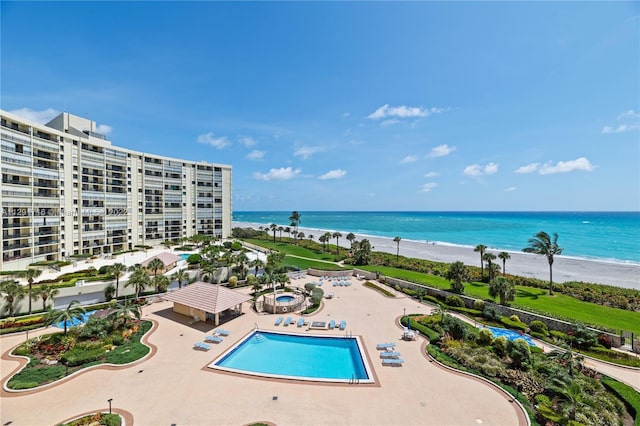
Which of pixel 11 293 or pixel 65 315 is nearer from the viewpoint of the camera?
pixel 65 315

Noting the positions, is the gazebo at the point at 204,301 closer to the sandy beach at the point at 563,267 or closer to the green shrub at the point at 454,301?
the green shrub at the point at 454,301

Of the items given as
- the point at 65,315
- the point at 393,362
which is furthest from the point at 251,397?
the point at 65,315

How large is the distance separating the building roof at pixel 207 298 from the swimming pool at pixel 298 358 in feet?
13.3

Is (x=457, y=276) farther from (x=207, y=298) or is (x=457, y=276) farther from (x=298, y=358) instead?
(x=207, y=298)

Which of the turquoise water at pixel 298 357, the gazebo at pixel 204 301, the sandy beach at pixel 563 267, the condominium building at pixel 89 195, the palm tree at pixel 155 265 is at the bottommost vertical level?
the sandy beach at pixel 563 267

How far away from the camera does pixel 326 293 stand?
33.9 meters

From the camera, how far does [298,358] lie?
64.1ft

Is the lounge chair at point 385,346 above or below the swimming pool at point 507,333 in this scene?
above

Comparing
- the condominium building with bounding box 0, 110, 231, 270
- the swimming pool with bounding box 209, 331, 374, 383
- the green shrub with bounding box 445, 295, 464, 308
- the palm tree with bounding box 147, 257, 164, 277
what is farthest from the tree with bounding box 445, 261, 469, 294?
the condominium building with bounding box 0, 110, 231, 270

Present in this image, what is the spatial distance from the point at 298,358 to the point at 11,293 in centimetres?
2582

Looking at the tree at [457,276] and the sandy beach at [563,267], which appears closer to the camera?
the tree at [457,276]

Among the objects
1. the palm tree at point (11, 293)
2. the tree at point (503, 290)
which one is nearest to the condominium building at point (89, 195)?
the palm tree at point (11, 293)

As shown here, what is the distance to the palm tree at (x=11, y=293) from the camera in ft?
79.5

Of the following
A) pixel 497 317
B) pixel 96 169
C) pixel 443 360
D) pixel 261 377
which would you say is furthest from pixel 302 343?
pixel 96 169
